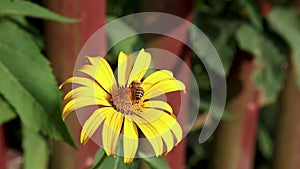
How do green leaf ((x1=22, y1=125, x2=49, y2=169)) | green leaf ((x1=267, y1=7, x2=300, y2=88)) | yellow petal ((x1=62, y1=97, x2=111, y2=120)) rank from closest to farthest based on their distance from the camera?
yellow petal ((x1=62, y1=97, x2=111, y2=120)) < green leaf ((x1=22, y1=125, x2=49, y2=169)) < green leaf ((x1=267, y1=7, x2=300, y2=88))

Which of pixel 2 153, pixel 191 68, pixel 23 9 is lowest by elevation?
pixel 2 153

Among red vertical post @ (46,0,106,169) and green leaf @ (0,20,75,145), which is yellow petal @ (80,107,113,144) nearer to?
green leaf @ (0,20,75,145)

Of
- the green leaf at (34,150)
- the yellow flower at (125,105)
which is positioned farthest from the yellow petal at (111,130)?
the green leaf at (34,150)

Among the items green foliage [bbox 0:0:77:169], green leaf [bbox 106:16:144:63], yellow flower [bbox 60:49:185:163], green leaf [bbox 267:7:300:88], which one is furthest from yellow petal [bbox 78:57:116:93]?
green leaf [bbox 267:7:300:88]

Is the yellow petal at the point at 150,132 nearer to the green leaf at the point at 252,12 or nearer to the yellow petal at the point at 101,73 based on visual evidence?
the yellow petal at the point at 101,73

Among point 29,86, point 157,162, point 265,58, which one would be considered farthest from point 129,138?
point 265,58

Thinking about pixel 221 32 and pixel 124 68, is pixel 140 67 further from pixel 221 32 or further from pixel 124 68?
pixel 221 32
